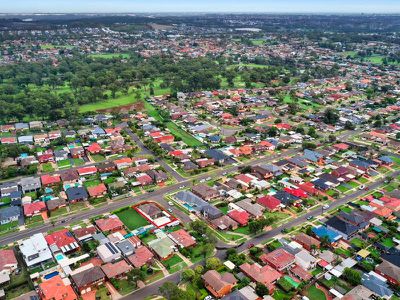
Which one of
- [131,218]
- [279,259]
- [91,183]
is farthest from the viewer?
[91,183]

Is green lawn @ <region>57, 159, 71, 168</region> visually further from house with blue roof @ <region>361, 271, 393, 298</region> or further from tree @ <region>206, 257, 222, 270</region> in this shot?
house with blue roof @ <region>361, 271, 393, 298</region>

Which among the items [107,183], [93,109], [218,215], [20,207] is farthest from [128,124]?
[218,215]

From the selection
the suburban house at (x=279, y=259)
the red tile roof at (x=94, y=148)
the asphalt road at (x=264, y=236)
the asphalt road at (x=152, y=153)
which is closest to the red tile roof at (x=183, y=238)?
the asphalt road at (x=264, y=236)

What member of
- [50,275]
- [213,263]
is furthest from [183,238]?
[50,275]

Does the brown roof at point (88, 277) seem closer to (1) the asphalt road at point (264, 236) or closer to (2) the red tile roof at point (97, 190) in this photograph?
(1) the asphalt road at point (264, 236)

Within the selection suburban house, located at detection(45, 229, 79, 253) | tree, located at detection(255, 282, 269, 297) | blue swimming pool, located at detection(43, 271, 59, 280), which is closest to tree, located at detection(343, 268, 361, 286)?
tree, located at detection(255, 282, 269, 297)

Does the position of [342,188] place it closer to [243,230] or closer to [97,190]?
[243,230]

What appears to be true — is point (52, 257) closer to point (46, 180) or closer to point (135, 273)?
point (135, 273)
